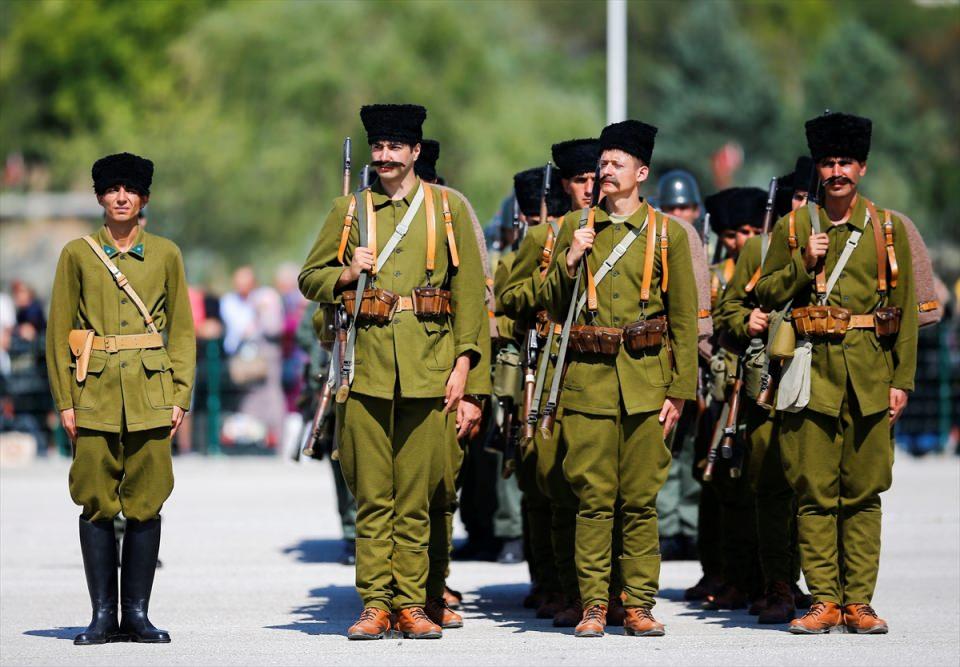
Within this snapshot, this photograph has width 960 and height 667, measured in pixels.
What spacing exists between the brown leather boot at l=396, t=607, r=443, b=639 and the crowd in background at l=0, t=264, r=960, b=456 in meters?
12.4

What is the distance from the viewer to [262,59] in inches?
1657

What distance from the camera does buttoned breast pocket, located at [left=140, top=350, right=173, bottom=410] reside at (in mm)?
10152

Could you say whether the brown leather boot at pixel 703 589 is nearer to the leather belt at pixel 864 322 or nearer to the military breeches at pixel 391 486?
the leather belt at pixel 864 322

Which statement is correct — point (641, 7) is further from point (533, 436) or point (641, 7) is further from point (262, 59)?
point (533, 436)

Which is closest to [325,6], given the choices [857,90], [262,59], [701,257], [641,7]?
[262,59]

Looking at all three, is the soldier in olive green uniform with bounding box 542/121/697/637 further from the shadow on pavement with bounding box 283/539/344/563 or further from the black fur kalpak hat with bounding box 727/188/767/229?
the shadow on pavement with bounding box 283/539/344/563

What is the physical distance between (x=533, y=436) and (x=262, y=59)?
106ft

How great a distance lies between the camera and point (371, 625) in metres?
10.1

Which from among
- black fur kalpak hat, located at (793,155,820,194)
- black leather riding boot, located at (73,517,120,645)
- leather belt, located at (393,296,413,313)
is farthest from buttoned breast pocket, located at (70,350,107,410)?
black fur kalpak hat, located at (793,155,820,194)

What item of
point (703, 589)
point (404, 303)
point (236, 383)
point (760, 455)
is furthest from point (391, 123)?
point (236, 383)

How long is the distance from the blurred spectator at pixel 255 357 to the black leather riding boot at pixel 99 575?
43.9 feet

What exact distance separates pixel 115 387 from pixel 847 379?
3.75 m

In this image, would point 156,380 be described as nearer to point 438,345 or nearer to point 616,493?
point 438,345

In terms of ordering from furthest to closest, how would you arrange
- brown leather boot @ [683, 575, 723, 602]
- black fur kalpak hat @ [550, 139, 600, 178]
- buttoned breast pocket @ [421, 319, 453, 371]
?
brown leather boot @ [683, 575, 723, 602], black fur kalpak hat @ [550, 139, 600, 178], buttoned breast pocket @ [421, 319, 453, 371]
